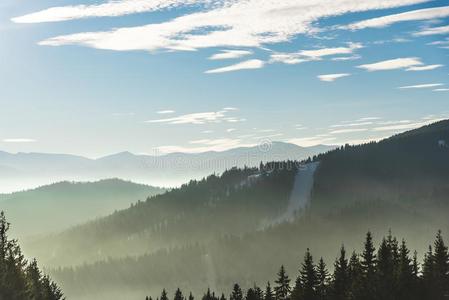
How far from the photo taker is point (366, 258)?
6806 centimetres

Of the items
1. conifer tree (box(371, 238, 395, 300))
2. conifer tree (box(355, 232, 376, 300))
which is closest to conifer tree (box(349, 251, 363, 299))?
conifer tree (box(355, 232, 376, 300))

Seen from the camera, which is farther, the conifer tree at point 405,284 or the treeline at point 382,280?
the treeline at point 382,280

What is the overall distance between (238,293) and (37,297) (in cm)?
2428

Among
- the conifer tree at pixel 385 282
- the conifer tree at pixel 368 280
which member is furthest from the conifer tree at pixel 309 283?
the conifer tree at pixel 385 282

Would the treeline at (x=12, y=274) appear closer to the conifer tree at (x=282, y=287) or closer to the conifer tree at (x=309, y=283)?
the conifer tree at (x=282, y=287)

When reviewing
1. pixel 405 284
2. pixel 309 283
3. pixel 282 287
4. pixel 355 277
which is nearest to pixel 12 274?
pixel 309 283

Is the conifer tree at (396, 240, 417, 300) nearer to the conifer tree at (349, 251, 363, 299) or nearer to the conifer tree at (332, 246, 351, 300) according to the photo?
the conifer tree at (349, 251, 363, 299)

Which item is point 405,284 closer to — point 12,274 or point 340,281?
point 340,281

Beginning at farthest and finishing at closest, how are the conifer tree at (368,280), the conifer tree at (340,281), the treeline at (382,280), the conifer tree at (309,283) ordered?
the conifer tree at (340,281) → the conifer tree at (309,283) → the conifer tree at (368,280) → the treeline at (382,280)

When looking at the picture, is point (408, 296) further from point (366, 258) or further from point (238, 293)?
point (238, 293)

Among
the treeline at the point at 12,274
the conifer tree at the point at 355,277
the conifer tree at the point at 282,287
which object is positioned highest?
the treeline at the point at 12,274

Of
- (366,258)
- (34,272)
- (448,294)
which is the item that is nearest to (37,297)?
(34,272)

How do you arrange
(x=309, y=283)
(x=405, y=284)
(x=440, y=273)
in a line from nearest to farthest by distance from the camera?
(x=405, y=284), (x=440, y=273), (x=309, y=283)

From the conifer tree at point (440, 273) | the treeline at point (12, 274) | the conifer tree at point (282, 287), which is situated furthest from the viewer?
the conifer tree at point (282, 287)
